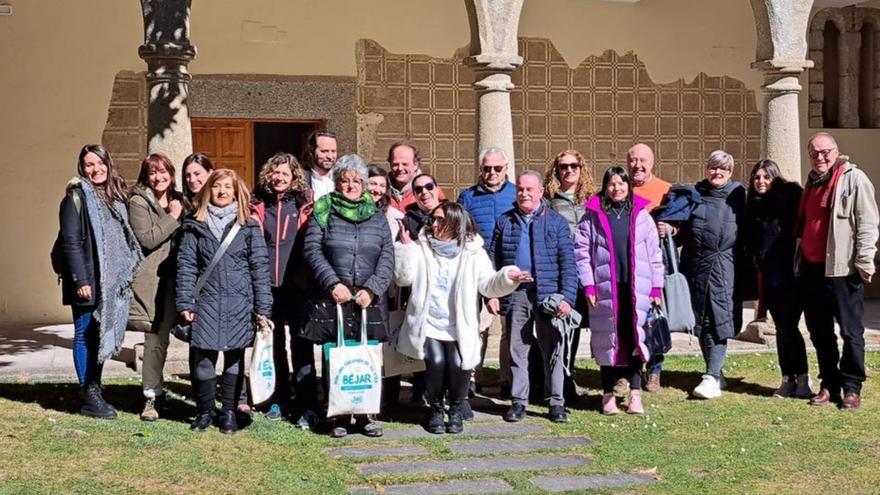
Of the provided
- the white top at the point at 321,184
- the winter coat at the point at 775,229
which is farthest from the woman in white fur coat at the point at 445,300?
the winter coat at the point at 775,229

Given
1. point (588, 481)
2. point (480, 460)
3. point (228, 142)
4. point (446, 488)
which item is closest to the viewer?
point (446, 488)

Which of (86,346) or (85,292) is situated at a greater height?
(85,292)

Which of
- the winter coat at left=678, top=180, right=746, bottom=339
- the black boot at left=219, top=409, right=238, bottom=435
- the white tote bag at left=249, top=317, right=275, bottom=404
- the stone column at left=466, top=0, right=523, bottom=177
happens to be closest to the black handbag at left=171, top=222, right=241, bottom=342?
the white tote bag at left=249, top=317, right=275, bottom=404

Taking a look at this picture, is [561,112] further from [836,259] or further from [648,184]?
[836,259]

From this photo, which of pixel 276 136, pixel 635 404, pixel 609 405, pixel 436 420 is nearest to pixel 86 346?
pixel 436 420

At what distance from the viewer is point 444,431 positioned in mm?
6988

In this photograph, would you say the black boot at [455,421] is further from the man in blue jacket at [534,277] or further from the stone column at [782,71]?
the stone column at [782,71]

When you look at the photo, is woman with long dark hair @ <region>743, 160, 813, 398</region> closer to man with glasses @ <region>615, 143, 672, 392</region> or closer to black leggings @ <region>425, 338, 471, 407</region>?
man with glasses @ <region>615, 143, 672, 392</region>

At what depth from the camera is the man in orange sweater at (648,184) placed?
7.88 metres

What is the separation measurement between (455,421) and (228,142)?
592 cm

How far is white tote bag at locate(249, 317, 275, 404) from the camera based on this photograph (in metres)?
6.74

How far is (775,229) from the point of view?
8109 millimetres

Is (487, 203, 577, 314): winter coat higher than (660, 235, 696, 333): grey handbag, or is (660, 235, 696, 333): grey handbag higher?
(487, 203, 577, 314): winter coat

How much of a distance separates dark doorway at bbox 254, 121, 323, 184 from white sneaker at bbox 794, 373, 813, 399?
5743mm
